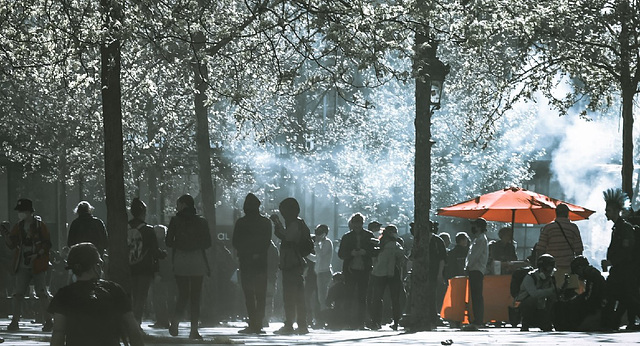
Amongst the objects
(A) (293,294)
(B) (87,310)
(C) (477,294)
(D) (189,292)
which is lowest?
(C) (477,294)

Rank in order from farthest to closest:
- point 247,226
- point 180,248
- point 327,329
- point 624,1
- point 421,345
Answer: point 624,1 < point 327,329 < point 247,226 < point 180,248 < point 421,345

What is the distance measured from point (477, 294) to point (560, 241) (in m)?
2.54

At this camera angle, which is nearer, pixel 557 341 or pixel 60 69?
pixel 557 341

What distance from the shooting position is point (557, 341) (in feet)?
45.9

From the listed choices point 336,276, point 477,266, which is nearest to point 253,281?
point 336,276

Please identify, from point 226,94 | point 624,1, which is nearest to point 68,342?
point 226,94

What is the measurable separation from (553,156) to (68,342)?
56.8 meters

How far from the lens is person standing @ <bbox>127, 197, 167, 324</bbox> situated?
51.3 feet

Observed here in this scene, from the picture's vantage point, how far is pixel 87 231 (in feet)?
51.1

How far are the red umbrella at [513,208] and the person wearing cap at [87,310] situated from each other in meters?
14.8

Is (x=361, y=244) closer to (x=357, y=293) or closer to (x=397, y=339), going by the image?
(x=357, y=293)

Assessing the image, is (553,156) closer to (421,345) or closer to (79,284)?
(421,345)

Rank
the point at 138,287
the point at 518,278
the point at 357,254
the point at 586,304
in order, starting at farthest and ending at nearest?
the point at 357,254
the point at 518,278
the point at 586,304
the point at 138,287

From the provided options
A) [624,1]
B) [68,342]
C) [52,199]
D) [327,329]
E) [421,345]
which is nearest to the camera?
[68,342]
